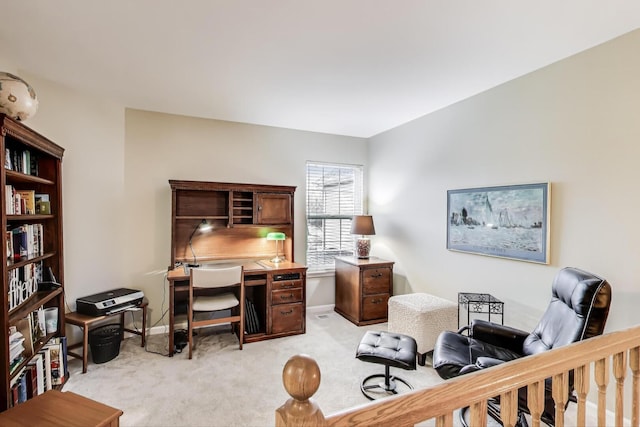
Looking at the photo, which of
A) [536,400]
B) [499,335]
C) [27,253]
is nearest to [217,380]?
A: [27,253]

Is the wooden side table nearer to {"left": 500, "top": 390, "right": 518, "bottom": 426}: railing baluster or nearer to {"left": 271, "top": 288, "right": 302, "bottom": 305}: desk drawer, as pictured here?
{"left": 500, "top": 390, "right": 518, "bottom": 426}: railing baluster

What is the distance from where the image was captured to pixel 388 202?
4.56 meters

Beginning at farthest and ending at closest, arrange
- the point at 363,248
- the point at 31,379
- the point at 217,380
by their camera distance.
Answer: the point at 363,248 < the point at 217,380 < the point at 31,379

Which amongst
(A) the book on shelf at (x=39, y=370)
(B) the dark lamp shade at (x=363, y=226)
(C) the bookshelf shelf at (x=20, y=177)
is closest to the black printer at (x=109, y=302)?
(A) the book on shelf at (x=39, y=370)

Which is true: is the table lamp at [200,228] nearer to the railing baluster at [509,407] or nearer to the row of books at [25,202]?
the row of books at [25,202]

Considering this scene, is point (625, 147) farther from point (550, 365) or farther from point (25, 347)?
point (25, 347)

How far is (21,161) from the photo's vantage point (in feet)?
7.47

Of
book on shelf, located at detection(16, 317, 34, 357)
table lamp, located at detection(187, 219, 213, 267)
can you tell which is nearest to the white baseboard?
table lamp, located at detection(187, 219, 213, 267)

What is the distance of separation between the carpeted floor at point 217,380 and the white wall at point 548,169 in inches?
43.5

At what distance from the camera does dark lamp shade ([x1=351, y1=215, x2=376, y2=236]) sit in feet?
14.3

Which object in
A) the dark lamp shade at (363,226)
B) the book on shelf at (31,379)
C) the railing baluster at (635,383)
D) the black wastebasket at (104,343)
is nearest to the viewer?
the railing baluster at (635,383)

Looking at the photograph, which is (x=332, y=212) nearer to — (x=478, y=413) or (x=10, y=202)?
Answer: (x=10, y=202)

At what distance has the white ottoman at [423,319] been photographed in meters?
3.02

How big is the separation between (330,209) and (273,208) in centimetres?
101
